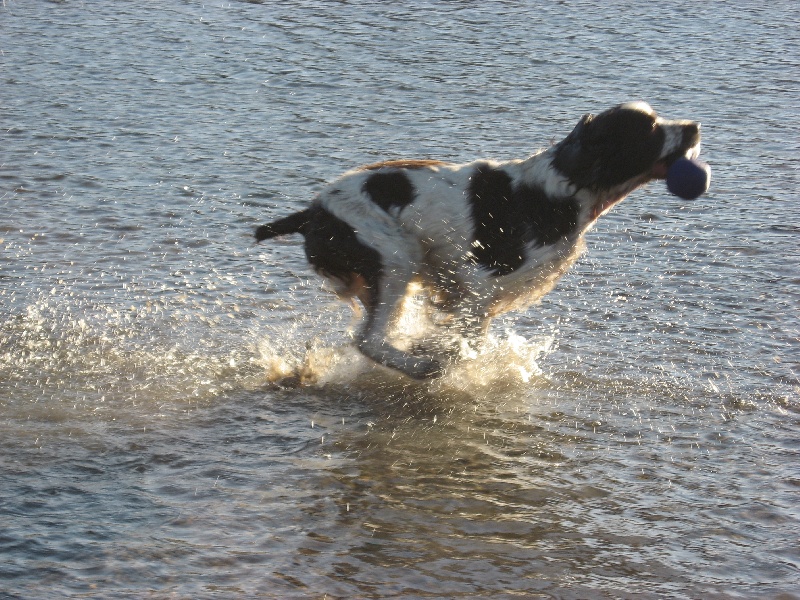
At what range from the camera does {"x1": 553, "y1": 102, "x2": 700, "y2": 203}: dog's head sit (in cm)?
520

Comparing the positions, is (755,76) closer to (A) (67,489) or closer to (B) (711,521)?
(B) (711,521)

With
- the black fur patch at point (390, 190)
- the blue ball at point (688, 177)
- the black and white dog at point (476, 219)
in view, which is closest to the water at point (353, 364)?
the black and white dog at point (476, 219)

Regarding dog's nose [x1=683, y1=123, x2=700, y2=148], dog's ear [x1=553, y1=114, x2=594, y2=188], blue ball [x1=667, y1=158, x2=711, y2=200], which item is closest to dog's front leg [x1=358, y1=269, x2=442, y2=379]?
dog's ear [x1=553, y1=114, x2=594, y2=188]

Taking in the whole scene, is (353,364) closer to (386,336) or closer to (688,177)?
(386,336)

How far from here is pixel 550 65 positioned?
11.5 meters

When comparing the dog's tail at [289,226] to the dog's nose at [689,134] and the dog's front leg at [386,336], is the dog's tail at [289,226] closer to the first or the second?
the dog's front leg at [386,336]

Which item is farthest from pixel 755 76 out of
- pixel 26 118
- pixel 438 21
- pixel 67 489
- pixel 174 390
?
pixel 67 489

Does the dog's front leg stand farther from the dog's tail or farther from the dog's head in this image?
the dog's head

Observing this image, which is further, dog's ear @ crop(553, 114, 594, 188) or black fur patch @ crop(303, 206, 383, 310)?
black fur patch @ crop(303, 206, 383, 310)

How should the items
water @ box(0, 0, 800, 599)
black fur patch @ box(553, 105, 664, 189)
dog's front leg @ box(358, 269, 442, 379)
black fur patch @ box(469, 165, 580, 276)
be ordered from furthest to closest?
1. dog's front leg @ box(358, 269, 442, 379)
2. black fur patch @ box(469, 165, 580, 276)
3. black fur patch @ box(553, 105, 664, 189)
4. water @ box(0, 0, 800, 599)

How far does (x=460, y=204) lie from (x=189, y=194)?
134 inches

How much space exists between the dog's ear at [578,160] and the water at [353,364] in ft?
3.31

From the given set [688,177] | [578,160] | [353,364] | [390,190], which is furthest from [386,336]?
[688,177]

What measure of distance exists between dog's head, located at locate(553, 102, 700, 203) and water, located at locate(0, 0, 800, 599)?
1.03 m
